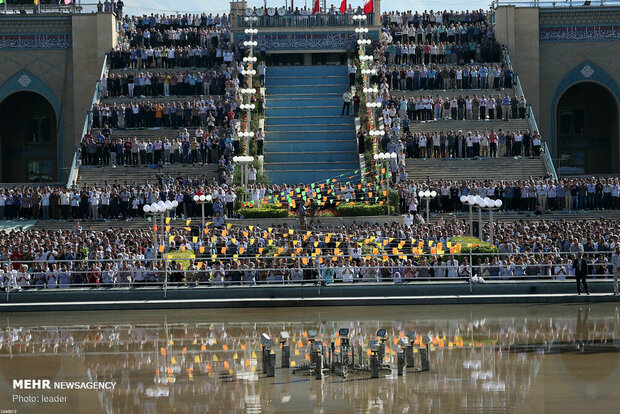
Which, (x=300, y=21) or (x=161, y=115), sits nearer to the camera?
(x=161, y=115)

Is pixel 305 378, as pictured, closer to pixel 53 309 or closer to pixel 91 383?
pixel 91 383

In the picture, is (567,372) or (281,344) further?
(281,344)

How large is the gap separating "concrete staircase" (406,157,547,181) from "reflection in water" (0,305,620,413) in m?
15.5

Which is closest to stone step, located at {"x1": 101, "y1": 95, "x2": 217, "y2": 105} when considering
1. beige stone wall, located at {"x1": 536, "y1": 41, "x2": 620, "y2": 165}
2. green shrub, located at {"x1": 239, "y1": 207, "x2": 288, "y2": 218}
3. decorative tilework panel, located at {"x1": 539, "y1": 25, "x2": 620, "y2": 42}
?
green shrub, located at {"x1": 239, "y1": 207, "x2": 288, "y2": 218}

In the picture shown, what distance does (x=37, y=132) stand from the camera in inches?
2357

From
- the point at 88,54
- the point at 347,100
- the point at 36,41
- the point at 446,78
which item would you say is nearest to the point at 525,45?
the point at 446,78

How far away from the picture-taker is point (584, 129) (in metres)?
59.6

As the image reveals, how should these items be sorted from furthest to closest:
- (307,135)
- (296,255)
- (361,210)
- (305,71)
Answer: (305,71) → (307,135) → (361,210) → (296,255)

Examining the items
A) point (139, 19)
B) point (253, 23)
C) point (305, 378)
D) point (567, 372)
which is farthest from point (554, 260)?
point (139, 19)

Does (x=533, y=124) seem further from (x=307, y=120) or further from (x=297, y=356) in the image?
(x=297, y=356)

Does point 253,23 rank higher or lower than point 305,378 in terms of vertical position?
higher

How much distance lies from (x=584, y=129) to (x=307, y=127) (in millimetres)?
16573

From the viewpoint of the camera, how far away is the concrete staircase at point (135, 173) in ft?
150

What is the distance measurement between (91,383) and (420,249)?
41.9 feet
